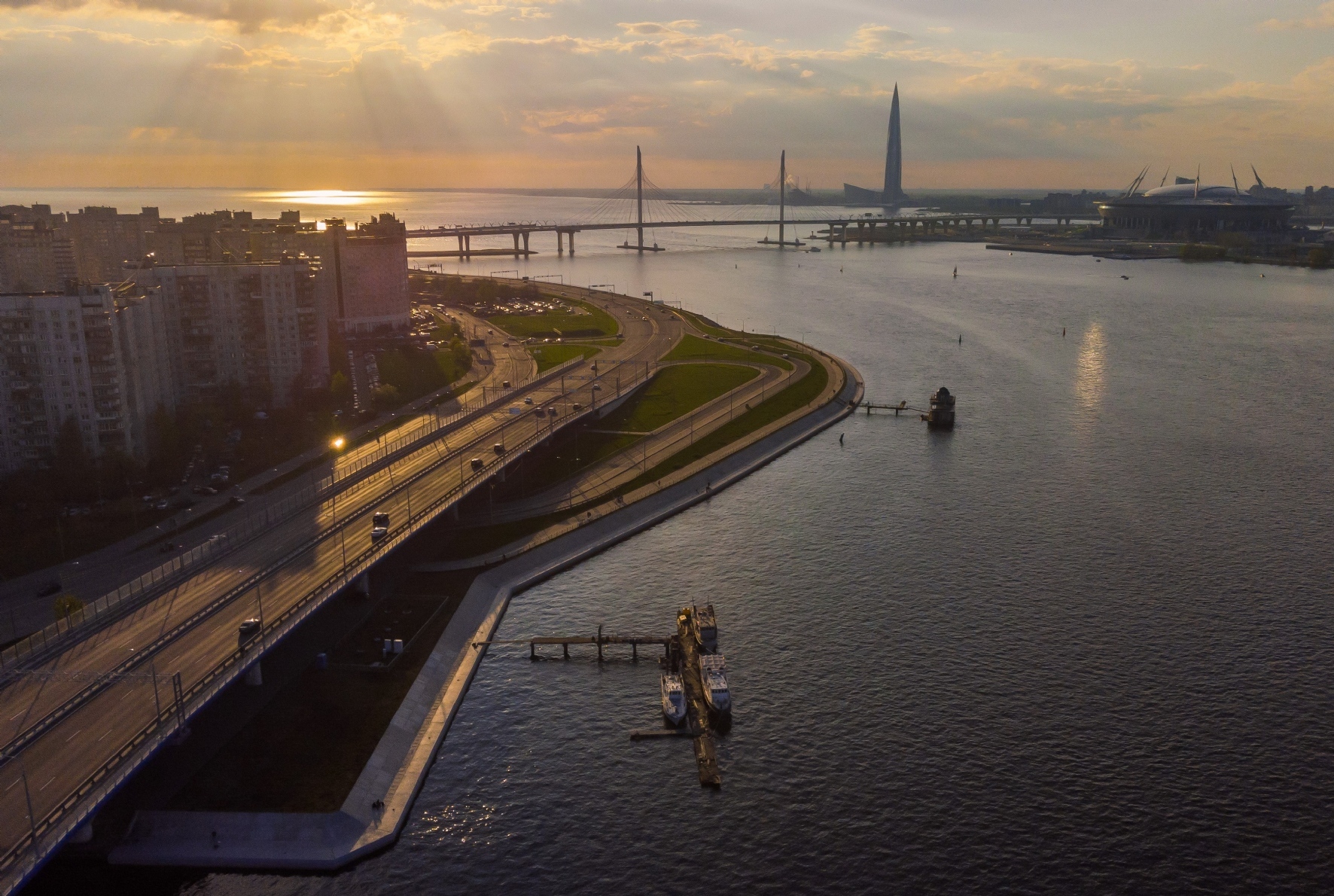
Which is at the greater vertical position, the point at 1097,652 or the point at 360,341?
the point at 360,341

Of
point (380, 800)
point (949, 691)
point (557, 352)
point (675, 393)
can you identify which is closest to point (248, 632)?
point (380, 800)

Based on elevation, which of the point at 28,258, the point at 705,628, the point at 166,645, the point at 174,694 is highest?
the point at 28,258

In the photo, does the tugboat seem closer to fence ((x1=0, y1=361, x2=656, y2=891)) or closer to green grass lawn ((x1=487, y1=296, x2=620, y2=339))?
fence ((x1=0, y1=361, x2=656, y2=891))

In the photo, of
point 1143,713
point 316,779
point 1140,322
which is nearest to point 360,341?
point 316,779

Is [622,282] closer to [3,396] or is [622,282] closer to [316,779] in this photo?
[3,396]

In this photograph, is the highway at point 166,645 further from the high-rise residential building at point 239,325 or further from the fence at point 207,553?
the high-rise residential building at point 239,325

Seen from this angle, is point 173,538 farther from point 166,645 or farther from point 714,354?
point 714,354

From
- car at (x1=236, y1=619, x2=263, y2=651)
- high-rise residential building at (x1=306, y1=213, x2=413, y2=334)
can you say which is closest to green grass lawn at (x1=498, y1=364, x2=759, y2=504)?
car at (x1=236, y1=619, x2=263, y2=651)
